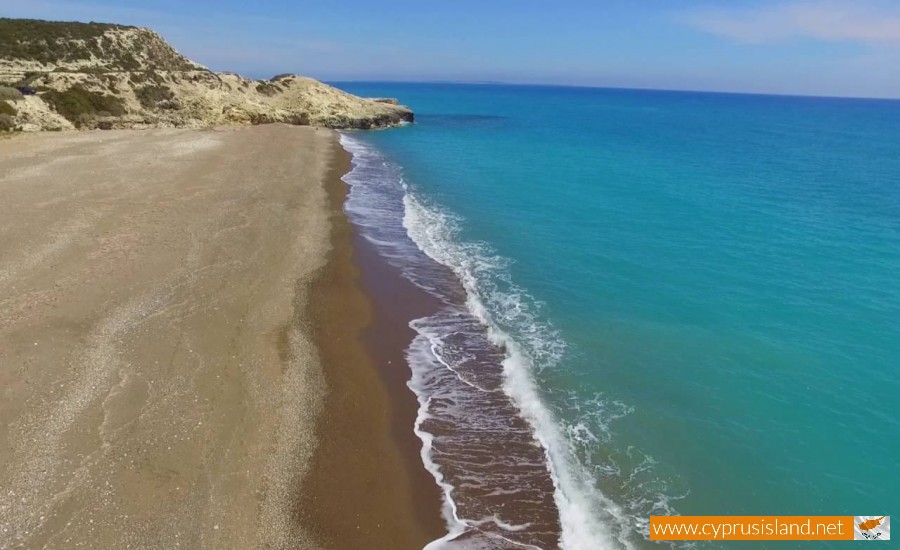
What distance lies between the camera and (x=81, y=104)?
159 feet

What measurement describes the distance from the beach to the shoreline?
0.14 ft

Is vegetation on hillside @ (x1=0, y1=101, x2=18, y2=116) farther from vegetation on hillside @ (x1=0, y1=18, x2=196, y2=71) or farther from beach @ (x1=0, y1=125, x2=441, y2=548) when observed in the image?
vegetation on hillside @ (x1=0, y1=18, x2=196, y2=71)

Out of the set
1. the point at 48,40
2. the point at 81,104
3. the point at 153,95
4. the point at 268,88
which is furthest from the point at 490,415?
the point at 48,40

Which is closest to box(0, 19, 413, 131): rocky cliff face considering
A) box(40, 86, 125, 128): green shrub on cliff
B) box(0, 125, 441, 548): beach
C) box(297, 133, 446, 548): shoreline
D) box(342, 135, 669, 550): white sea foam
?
box(40, 86, 125, 128): green shrub on cliff

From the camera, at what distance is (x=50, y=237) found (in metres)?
20.8

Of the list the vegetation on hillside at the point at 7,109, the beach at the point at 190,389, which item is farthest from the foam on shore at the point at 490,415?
the vegetation on hillside at the point at 7,109

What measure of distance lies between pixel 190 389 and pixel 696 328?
1596 cm

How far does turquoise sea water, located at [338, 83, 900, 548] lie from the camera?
11734mm

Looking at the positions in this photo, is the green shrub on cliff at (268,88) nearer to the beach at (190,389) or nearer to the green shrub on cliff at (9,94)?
the green shrub on cliff at (9,94)

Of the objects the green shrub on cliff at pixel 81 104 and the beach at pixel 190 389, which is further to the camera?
the green shrub on cliff at pixel 81 104

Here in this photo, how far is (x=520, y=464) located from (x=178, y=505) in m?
7.10

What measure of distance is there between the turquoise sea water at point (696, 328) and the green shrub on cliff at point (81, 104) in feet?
107

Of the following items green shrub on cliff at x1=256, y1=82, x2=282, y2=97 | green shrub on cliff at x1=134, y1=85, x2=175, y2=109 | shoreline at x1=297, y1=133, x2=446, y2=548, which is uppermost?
green shrub on cliff at x1=256, y1=82, x2=282, y2=97

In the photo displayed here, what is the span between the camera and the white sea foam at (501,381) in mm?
10398
